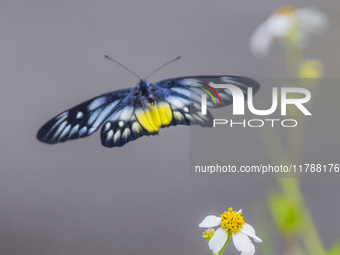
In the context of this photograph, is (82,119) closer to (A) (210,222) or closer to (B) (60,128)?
(B) (60,128)

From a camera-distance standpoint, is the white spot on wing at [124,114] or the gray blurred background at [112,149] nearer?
the white spot on wing at [124,114]

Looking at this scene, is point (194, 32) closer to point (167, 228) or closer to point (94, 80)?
point (94, 80)

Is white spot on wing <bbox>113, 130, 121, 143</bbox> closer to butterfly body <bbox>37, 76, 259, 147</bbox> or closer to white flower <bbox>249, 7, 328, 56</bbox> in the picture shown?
butterfly body <bbox>37, 76, 259, 147</bbox>

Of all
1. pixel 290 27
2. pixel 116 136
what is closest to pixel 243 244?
pixel 116 136

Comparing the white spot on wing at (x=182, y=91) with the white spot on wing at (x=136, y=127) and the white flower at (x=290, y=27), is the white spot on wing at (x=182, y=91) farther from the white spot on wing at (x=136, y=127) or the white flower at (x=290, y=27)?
the white flower at (x=290, y=27)

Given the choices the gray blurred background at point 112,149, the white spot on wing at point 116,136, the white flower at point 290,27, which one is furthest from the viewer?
the gray blurred background at point 112,149

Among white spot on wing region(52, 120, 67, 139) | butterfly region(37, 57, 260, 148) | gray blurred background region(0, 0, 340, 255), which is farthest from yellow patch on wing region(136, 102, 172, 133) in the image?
gray blurred background region(0, 0, 340, 255)

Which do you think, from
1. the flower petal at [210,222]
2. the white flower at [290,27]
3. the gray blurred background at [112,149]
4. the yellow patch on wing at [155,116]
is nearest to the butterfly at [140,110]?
the yellow patch on wing at [155,116]

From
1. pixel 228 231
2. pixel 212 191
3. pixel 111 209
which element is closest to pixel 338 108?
pixel 212 191
